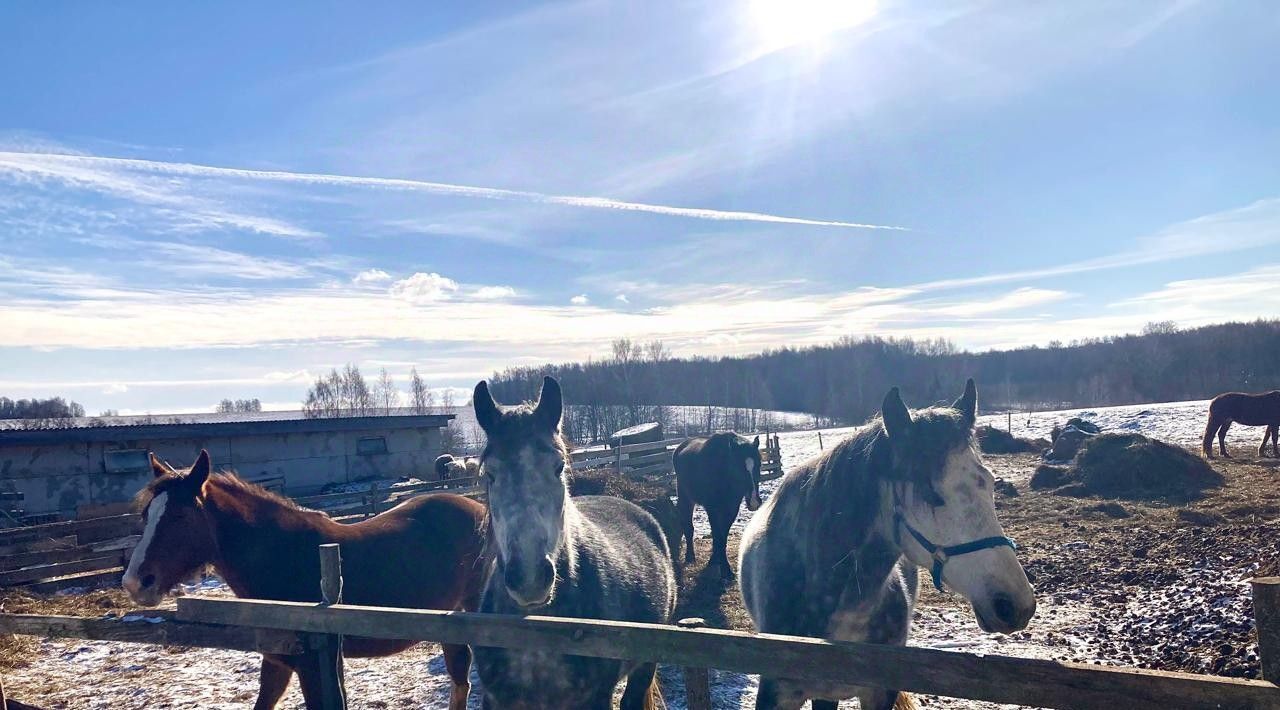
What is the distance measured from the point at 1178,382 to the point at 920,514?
235 ft

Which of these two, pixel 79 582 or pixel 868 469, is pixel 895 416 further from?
pixel 79 582

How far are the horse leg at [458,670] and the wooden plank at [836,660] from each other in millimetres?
2283

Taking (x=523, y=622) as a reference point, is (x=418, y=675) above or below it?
below

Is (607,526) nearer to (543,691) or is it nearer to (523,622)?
(543,691)

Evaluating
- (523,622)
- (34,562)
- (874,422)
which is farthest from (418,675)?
(34,562)

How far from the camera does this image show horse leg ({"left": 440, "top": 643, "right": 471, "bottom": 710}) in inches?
215

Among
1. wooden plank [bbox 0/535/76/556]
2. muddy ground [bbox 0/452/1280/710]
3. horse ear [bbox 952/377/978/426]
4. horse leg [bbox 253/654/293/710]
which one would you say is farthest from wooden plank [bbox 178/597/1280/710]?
wooden plank [bbox 0/535/76/556]

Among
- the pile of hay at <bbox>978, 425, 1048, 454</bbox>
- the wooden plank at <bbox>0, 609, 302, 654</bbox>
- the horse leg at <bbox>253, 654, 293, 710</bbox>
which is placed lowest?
the pile of hay at <bbox>978, 425, 1048, 454</bbox>

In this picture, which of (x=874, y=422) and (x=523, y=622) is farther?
(x=874, y=422)

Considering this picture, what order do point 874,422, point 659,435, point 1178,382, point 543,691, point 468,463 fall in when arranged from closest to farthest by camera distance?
1. point 543,691
2. point 874,422
3. point 468,463
4. point 659,435
5. point 1178,382

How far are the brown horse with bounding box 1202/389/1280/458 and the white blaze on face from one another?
25.5 metres

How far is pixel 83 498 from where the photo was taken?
17.6m

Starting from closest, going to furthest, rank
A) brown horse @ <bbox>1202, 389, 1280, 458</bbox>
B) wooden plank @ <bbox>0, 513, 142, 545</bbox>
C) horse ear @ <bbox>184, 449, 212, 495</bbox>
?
horse ear @ <bbox>184, 449, 212, 495</bbox>
wooden plank @ <bbox>0, 513, 142, 545</bbox>
brown horse @ <bbox>1202, 389, 1280, 458</bbox>

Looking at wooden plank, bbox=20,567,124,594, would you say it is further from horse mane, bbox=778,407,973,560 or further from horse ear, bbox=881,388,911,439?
horse ear, bbox=881,388,911,439
